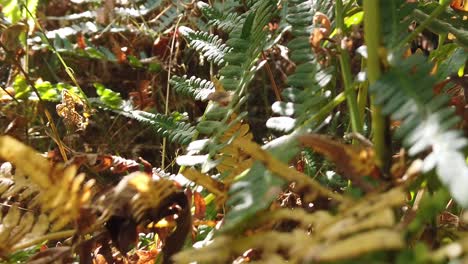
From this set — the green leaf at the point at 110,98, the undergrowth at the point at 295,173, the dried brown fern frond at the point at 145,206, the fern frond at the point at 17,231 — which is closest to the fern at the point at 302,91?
the undergrowth at the point at 295,173

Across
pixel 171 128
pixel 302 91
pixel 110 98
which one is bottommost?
pixel 110 98

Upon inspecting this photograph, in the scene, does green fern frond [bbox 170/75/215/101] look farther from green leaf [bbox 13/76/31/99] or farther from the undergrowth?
green leaf [bbox 13/76/31/99]

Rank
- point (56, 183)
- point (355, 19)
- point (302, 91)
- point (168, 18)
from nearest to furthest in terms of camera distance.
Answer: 1. point (56, 183)
2. point (302, 91)
3. point (355, 19)
4. point (168, 18)

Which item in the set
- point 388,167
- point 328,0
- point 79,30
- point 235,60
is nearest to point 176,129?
point 235,60

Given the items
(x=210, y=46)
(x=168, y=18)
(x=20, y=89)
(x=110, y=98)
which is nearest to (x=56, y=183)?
(x=210, y=46)

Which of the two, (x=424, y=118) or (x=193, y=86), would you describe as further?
(x=193, y=86)

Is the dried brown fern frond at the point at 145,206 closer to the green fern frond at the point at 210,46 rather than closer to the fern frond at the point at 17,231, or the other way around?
the fern frond at the point at 17,231

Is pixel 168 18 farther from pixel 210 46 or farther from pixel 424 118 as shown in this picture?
pixel 424 118

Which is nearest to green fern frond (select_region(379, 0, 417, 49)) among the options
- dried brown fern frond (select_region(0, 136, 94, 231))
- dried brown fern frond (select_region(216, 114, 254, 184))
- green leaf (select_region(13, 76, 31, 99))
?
dried brown fern frond (select_region(216, 114, 254, 184))
